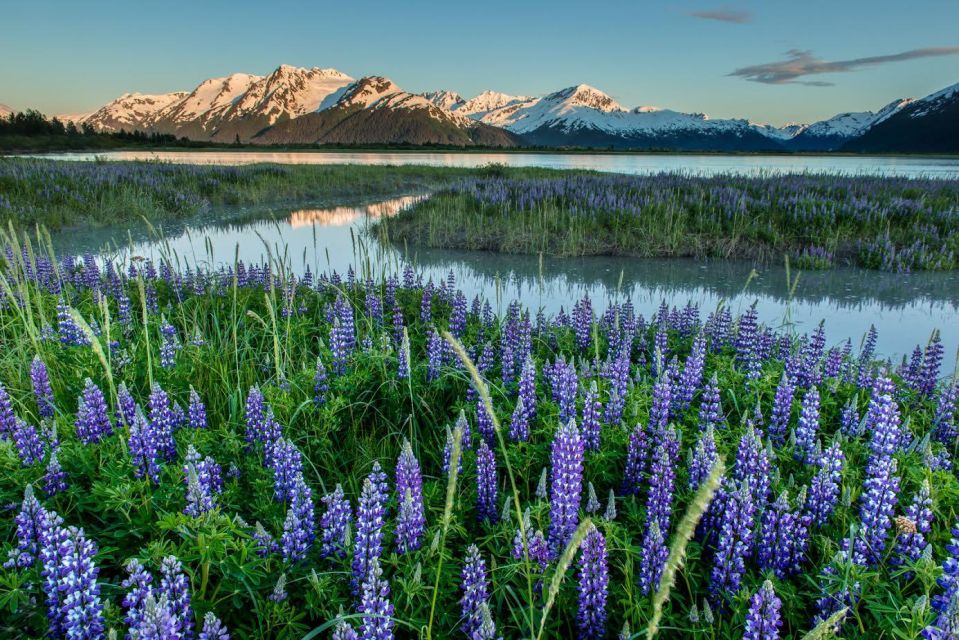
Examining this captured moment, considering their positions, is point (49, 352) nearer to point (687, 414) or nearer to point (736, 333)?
point (687, 414)

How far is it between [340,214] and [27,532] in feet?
63.5

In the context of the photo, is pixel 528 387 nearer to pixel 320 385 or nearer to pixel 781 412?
pixel 320 385

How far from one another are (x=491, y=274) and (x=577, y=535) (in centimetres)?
1019

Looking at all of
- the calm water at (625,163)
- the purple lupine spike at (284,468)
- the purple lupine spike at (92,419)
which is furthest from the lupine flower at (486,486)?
the calm water at (625,163)

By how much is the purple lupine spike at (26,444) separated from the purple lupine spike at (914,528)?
4295 millimetres

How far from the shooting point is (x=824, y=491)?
273cm

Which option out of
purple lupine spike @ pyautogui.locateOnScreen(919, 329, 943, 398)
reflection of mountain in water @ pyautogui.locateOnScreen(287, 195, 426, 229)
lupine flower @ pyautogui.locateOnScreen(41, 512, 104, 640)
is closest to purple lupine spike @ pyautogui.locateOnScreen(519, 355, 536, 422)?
lupine flower @ pyautogui.locateOnScreen(41, 512, 104, 640)

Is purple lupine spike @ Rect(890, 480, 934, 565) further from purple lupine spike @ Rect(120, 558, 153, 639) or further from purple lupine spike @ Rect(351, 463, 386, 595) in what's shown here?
purple lupine spike @ Rect(120, 558, 153, 639)

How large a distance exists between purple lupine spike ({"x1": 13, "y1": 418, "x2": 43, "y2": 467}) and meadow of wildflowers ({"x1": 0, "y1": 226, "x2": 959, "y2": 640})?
0.03 feet

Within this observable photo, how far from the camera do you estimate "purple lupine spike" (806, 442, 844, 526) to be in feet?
8.93

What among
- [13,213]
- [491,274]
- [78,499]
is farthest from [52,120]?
[78,499]

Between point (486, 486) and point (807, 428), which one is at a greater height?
point (807, 428)

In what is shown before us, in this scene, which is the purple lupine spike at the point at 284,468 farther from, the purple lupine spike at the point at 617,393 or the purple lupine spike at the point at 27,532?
the purple lupine spike at the point at 617,393

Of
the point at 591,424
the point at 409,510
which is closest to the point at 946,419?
the point at 591,424
